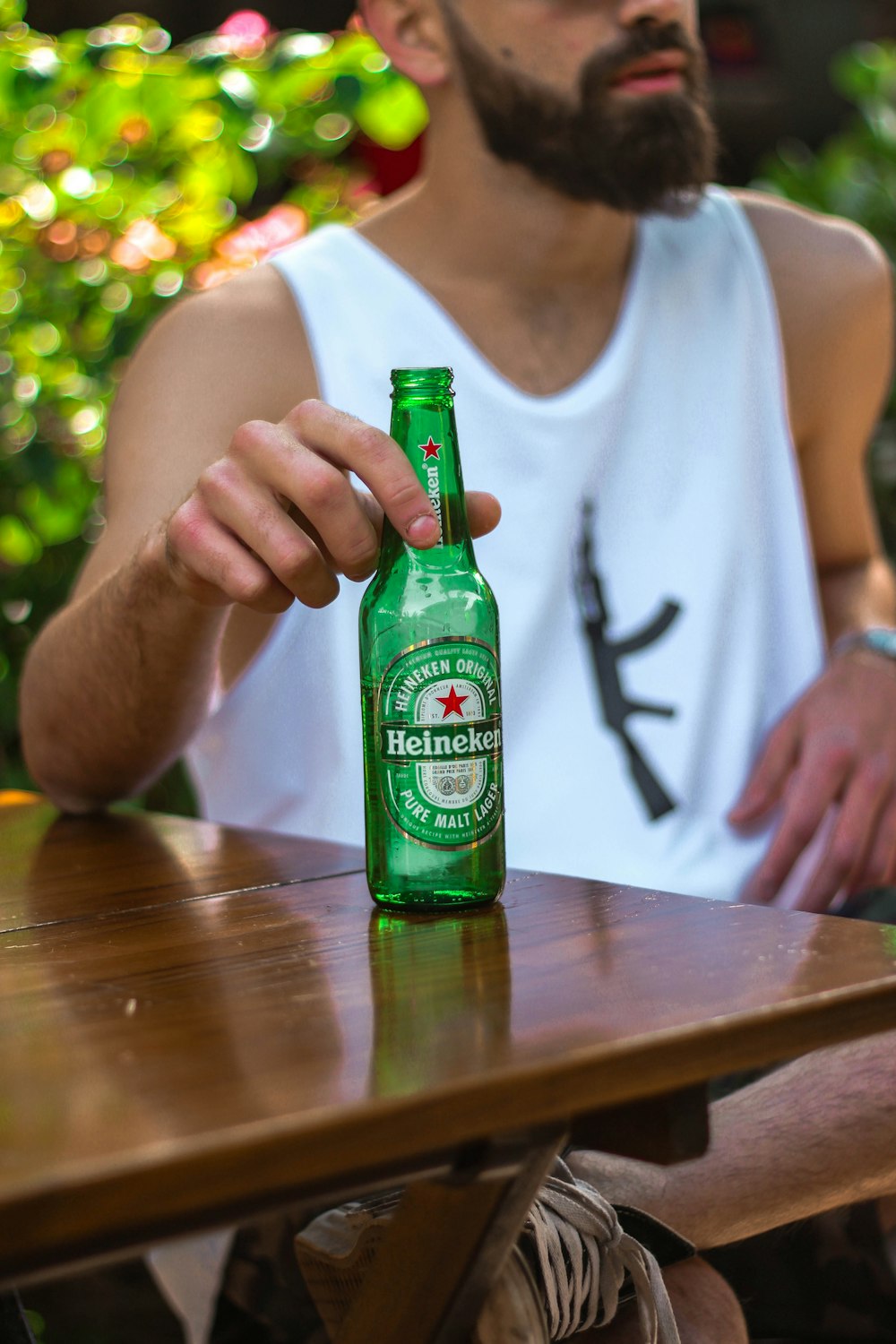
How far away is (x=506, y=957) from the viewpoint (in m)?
0.78

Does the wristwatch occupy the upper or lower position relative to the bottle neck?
lower

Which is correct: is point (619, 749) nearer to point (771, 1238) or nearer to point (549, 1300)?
point (771, 1238)

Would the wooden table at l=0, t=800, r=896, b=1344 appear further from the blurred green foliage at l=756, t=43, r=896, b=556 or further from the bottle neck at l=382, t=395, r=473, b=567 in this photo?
the blurred green foliage at l=756, t=43, r=896, b=556

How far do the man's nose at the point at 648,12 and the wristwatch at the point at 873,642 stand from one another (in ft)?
2.26

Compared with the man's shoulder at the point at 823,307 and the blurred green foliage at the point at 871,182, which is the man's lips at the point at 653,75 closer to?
the man's shoulder at the point at 823,307

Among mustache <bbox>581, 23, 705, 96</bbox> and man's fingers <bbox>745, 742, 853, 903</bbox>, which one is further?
mustache <bbox>581, 23, 705, 96</bbox>

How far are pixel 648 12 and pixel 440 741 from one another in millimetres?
1082

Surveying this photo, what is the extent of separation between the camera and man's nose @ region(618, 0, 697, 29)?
5.26 feet

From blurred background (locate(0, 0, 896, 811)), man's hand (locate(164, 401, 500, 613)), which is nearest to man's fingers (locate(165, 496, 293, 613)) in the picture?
man's hand (locate(164, 401, 500, 613))

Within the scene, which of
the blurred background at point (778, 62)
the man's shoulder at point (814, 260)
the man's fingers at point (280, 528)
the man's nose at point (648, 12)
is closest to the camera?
the man's fingers at point (280, 528)

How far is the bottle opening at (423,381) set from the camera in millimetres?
896

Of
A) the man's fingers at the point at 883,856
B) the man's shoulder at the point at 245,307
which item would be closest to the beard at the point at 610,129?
the man's shoulder at the point at 245,307

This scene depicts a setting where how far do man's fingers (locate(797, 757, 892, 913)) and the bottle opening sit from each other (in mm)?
766

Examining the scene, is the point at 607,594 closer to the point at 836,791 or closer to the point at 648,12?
the point at 836,791
